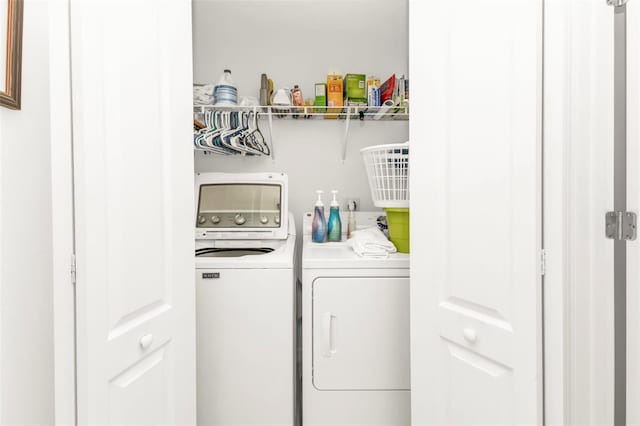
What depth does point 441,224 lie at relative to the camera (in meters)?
1.25

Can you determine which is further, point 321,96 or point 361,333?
point 321,96

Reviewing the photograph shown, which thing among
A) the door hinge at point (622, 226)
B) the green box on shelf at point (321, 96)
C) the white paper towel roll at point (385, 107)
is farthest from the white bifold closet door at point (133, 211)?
the door hinge at point (622, 226)

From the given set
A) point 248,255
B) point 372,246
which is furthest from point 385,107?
point 248,255

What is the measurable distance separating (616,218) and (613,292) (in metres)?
0.21

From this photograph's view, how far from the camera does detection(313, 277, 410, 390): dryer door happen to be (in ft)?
5.35

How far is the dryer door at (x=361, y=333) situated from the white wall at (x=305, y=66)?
0.93 metres

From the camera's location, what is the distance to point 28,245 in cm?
94

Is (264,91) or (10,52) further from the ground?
(264,91)

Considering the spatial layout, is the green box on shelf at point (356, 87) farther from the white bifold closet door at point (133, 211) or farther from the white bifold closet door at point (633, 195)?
the white bifold closet door at point (633, 195)

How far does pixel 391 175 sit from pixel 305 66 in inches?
44.8

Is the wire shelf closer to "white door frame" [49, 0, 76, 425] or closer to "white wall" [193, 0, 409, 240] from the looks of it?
"white wall" [193, 0, 409, 240]

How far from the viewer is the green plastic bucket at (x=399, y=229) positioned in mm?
1782

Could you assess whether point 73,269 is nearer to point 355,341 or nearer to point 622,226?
point 355,341

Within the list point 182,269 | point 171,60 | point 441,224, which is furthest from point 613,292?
point 171,60
